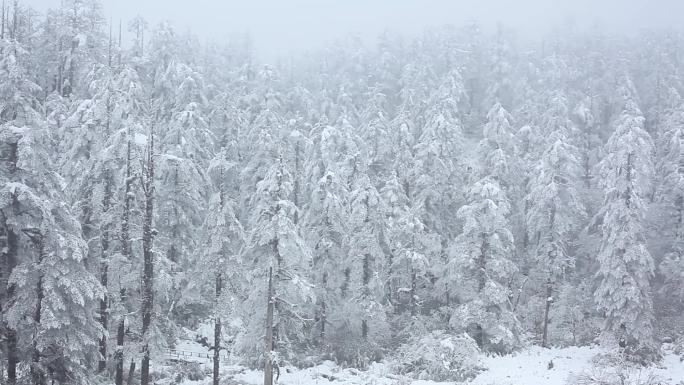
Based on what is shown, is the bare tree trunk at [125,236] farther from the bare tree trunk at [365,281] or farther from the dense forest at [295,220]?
the bare tree trunk at [365,281]

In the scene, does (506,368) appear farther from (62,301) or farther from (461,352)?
(62,301)

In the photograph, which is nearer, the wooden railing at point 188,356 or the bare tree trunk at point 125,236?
the bare tree trunk at point 125,236

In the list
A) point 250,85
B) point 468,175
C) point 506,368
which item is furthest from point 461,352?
point 250,85

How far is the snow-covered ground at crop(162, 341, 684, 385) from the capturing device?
89.9 feet

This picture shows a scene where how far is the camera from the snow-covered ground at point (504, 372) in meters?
27.4

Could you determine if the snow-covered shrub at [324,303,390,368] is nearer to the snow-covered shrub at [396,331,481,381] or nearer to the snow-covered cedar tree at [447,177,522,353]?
the snow-covered shrub at [396,331,481,381]

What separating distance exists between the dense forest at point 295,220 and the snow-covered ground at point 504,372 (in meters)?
0.97

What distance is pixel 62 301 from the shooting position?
700 inches

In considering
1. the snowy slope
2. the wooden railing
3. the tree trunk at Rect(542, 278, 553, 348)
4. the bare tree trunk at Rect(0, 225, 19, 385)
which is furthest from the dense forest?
the wooden railing

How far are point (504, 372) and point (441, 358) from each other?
3505 millimetres

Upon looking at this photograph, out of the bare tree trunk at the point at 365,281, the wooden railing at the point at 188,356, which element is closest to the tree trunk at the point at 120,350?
the wooden railing at the point at 188,356

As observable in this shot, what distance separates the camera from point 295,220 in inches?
1309

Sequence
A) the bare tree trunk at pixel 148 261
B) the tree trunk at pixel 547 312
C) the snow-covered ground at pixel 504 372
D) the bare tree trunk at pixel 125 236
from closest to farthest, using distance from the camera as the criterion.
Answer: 1. the bare tree trunk at pixel 148 261
2. the bare tree trunk at pixel 125 236
3. the snow-covered ground at pixel 504 372
4. the tree trunk at pixel 547 312

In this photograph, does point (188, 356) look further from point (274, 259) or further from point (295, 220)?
point (274, 259)
